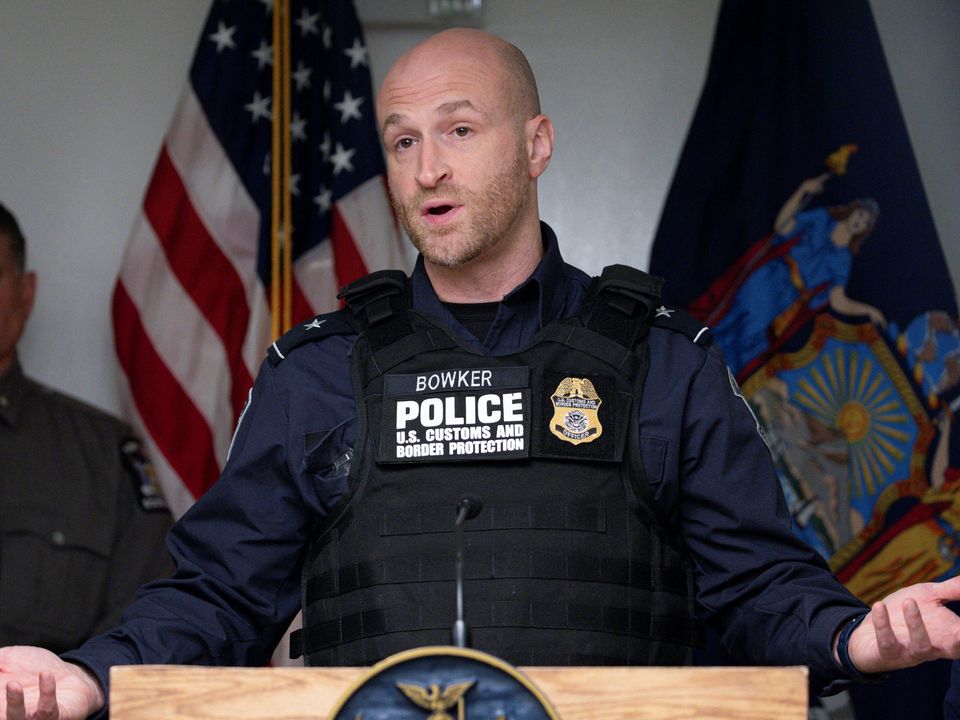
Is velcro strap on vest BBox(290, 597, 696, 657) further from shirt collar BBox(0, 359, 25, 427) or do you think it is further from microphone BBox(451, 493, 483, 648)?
shirt collar BBox(0, 359, 25, 427)

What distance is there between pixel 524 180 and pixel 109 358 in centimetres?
219

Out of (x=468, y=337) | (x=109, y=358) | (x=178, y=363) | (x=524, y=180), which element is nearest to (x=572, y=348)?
(x=468, y=337)

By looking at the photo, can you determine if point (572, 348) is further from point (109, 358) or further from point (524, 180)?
point (109, 358)

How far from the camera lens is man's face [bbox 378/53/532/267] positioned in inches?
102

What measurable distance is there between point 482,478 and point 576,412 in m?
0.19

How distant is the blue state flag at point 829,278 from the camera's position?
3.91 meters

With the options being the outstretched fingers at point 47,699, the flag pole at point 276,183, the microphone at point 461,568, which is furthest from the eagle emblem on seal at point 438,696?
the flag pole at point 276,183

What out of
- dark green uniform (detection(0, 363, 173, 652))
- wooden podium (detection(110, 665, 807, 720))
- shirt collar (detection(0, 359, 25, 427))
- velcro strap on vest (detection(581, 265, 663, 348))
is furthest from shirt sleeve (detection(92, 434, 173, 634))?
wooden podium (detection(110, 665, 807, 720))

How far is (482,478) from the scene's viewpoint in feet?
7.88

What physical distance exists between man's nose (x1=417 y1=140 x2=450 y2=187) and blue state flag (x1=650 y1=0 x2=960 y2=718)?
5.27ft

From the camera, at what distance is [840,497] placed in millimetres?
3957

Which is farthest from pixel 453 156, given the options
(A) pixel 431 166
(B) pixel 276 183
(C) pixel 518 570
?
(B) pixel 276 183

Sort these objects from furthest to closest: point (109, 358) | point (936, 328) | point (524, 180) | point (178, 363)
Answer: point (109, 358) → point (178, 363) → point (936, 328) → point (524, 180)

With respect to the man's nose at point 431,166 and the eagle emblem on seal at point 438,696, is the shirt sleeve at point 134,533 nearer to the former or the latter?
the man's nose at point 431,166
